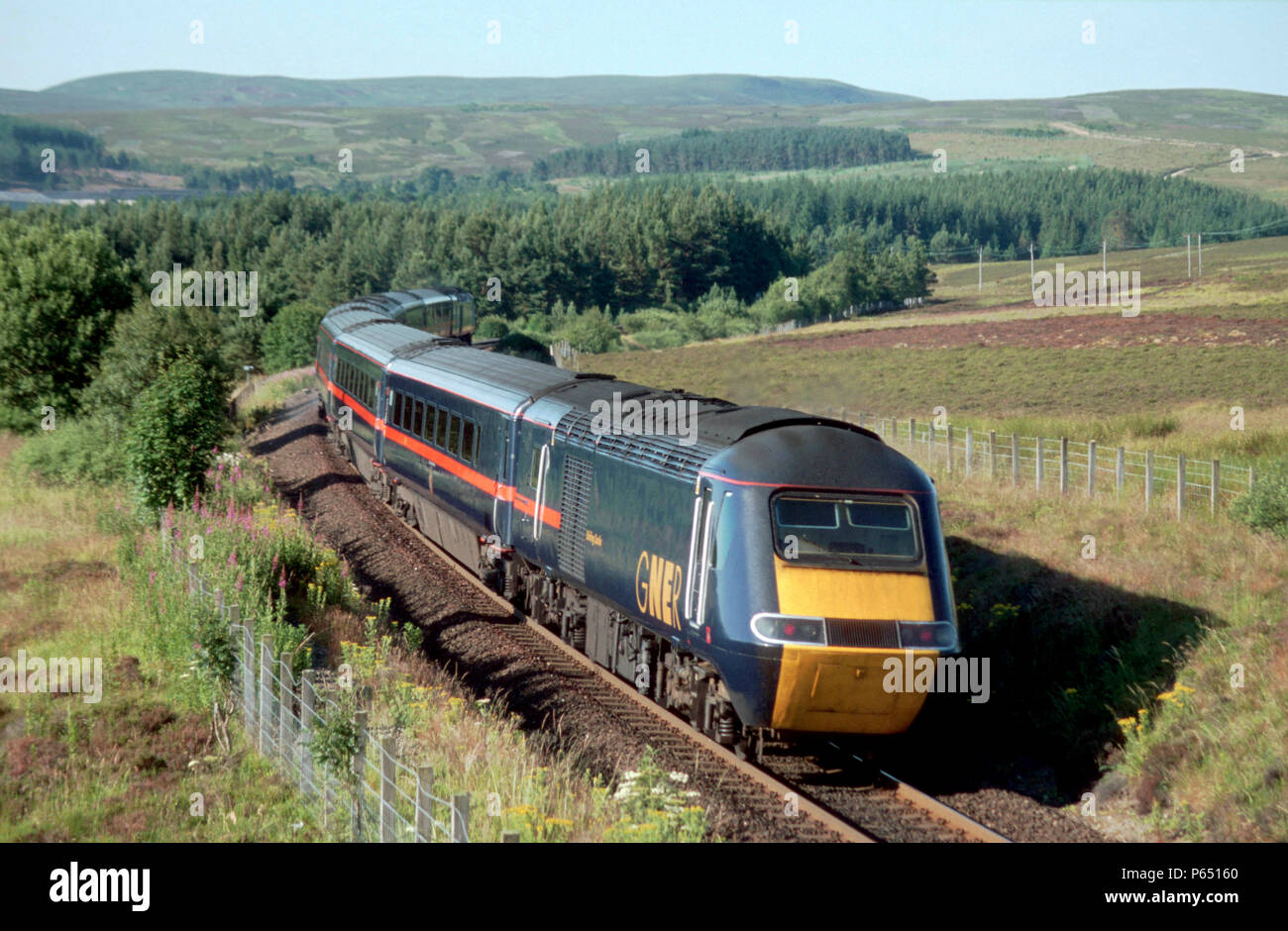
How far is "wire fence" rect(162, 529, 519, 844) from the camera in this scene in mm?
8617

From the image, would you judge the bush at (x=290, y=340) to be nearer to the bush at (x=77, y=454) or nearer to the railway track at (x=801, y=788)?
the bush at (x=77, y=454)

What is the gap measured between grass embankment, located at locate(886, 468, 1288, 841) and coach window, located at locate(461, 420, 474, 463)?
27.3ft

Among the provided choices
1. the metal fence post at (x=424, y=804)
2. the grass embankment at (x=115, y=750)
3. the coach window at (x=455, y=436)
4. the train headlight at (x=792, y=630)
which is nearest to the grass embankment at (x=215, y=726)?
the grass embankment at (x=115, y=750)

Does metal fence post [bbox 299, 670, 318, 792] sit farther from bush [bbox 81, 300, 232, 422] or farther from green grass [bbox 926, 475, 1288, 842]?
bush [bbox 81, 300, 232, 422]

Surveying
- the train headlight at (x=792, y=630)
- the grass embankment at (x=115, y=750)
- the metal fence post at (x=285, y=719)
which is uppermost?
the train headlight at (x=792, y=630)

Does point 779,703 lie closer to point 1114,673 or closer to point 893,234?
point 1114,673

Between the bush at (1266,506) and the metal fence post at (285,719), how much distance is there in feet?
46.2

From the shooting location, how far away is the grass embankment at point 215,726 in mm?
10164

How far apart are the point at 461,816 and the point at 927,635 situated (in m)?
5.66

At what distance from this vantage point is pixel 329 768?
990 cm
